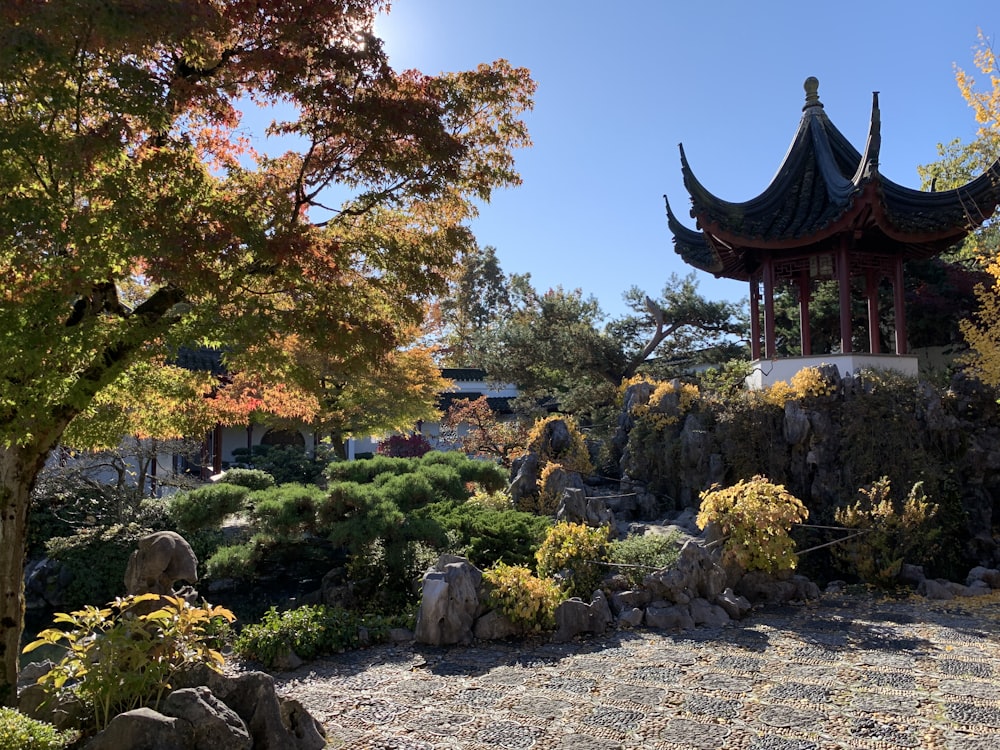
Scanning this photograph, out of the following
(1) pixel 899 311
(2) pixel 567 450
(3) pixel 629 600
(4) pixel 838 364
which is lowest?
(3) pixel 629 600

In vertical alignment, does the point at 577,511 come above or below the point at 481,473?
below

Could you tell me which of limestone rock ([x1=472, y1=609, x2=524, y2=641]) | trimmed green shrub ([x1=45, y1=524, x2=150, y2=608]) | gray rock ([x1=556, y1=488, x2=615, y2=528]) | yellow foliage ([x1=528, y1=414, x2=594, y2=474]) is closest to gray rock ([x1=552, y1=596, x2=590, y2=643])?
limestone rock ([x1=472, y1=609, x2=524, y2=641])

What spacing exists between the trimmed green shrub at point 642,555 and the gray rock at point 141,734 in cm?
493

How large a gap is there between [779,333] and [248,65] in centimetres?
1723

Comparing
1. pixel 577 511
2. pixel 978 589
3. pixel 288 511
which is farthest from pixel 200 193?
pixel 978 589

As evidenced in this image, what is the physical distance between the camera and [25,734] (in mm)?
3162

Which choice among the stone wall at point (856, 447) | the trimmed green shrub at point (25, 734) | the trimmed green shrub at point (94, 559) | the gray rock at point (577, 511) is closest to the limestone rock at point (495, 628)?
the gray rock at point (577, 511)

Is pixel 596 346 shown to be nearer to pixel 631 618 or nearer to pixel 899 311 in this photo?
pixel 899 311

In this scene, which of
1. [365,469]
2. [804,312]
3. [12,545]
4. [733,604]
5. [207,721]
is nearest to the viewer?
[207,721]

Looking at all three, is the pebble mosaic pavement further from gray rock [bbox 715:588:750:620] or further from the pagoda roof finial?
the pagoda roof finial

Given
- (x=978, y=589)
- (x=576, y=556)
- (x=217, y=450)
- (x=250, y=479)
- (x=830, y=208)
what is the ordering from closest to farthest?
(x=576, y=556)
(x=978, y=589)
(x=830, y=208)
(x=250, y=479)
(x=217, y=450)

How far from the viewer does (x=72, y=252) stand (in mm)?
3598

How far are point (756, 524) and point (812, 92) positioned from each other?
35.0 ft

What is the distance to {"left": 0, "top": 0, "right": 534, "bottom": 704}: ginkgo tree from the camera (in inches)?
129
